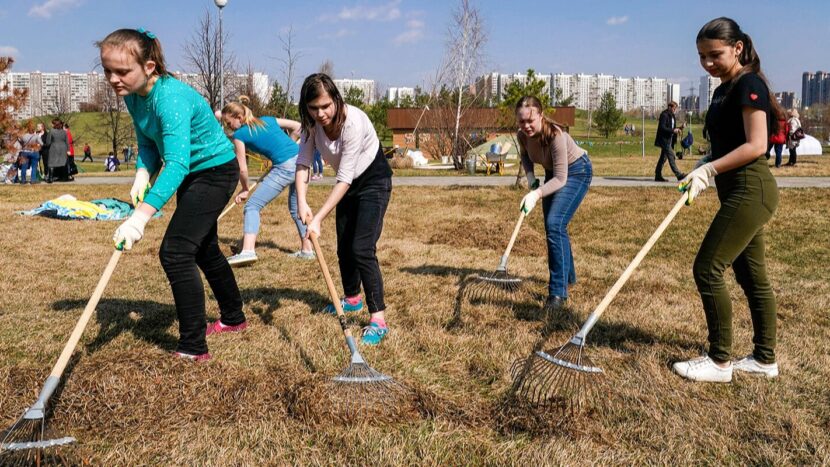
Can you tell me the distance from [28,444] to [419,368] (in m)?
1.87

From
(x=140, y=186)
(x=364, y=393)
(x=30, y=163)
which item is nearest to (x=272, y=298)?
(x=140, y=186)

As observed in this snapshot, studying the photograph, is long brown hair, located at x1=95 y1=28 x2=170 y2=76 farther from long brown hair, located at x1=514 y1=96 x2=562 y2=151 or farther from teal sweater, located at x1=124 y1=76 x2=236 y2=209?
long brown hair, located at x1=514 y1=96 x2=562 y2=151

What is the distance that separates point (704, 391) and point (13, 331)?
4.13 metres

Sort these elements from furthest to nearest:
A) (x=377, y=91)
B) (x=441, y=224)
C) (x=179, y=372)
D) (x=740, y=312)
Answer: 1. (x=377, y=91)
2. (x=441, y=224)
3. (x=740, y=312)
4. (x=179, y=372)

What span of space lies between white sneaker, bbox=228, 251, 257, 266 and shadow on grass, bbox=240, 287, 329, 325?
20.9 inches

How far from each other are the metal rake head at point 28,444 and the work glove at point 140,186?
1248 mm

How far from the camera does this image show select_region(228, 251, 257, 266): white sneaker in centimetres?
599

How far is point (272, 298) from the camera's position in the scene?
A: 5.18 m

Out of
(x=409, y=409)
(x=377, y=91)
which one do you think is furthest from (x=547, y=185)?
(x=377, y=91)

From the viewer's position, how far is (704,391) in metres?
3.28

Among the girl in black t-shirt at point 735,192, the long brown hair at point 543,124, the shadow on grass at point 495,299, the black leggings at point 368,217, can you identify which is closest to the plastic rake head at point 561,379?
the girl in black t-shirt at point 735,192

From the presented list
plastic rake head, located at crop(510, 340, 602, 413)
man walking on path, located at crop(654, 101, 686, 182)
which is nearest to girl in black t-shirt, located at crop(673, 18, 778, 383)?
plastic rake head, located at crop(510, 340, 602, 413)

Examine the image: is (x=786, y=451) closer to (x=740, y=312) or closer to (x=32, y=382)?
(x=740, y=312)

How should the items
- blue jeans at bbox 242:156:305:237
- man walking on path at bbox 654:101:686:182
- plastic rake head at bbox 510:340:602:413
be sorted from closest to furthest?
plastic rake head at bbox 510:340:602:413 → blue jeans at bbox 242:156:305:237 → man walking on path at bbox 654:101:686:182
